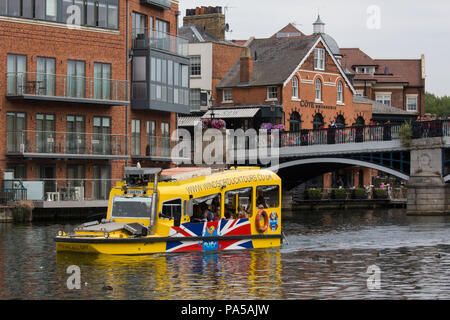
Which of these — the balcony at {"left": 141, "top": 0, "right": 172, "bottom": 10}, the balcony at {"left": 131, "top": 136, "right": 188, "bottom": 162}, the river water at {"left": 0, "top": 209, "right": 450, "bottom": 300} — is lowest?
the river water at {"left": 0, "top": 209, "right": 450, "bottom": 300}

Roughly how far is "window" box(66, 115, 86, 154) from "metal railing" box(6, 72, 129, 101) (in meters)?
1.58

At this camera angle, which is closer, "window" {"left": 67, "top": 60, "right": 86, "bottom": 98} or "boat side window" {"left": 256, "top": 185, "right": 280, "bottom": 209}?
"boat side window" {"left": 256, "top": 185, "right": 280, "bottom": 209}

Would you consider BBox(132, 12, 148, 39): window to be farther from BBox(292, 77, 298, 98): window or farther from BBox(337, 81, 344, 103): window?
BBox(337, 81, 344, 103): window

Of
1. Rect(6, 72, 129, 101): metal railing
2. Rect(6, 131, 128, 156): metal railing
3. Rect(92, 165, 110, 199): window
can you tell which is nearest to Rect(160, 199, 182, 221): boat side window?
Rect(6, 131, 128, 156): metal railing

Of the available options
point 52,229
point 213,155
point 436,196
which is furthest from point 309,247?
point 213,155

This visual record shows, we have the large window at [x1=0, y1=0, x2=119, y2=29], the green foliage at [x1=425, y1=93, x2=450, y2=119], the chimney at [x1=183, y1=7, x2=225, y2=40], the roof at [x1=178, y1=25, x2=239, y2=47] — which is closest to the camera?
the large window at [x1=0, y1=0, x2=119, y2=29]

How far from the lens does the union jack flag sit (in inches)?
1289

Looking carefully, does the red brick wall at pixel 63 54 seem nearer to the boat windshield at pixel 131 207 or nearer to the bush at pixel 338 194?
the bush at pixel 338 194

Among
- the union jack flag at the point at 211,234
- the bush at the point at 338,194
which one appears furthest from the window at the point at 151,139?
the union jack flag at the point at 211,234

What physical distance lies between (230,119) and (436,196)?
2537 cm

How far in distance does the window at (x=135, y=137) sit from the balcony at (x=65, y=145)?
1686 millimetres

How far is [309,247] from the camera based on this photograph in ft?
127

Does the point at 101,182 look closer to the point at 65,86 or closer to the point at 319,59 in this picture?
the point at 65,86
